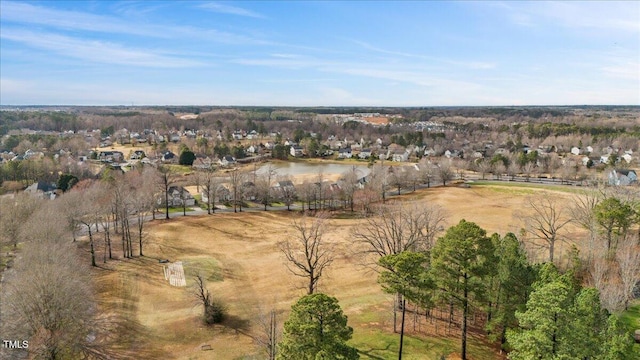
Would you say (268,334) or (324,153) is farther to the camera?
(324,153)

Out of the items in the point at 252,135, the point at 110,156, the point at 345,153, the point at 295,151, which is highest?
the point at 252,135

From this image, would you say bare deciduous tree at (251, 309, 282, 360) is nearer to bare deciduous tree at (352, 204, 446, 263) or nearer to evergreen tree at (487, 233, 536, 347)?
bare deciduous tree at (352, 204, 446, 263)

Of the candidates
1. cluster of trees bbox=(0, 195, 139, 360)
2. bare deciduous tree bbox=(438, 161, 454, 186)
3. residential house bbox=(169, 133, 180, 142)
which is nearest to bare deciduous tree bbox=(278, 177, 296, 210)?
bare deciduous tree bbox=(438, 161, 454, 186)

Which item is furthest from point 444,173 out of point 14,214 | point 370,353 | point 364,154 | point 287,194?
point 14,214

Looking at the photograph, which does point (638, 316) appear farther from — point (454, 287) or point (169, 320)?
point (169, 320)

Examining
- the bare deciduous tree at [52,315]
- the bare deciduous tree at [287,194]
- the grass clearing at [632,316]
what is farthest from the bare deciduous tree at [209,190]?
the grass clearing at [632,316]

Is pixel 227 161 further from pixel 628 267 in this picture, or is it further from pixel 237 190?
pixel 628 267

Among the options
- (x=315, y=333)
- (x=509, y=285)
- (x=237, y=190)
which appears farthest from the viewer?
(x=237, y=190)

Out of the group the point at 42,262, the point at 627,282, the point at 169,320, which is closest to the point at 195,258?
the point at 169,320
